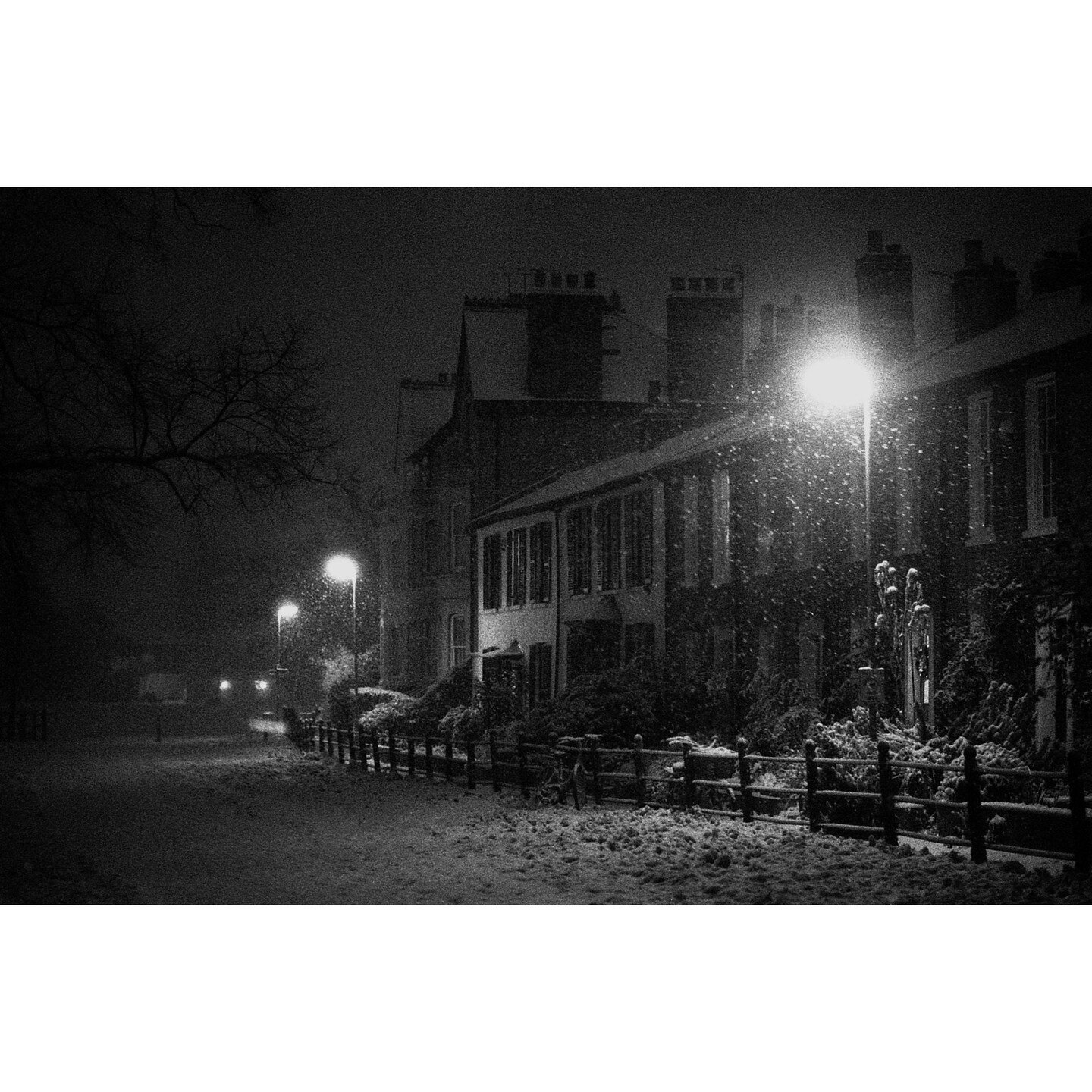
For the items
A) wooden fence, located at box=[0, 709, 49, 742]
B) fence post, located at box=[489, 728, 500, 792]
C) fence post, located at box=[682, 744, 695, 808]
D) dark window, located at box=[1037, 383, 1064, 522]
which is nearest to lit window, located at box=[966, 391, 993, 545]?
dark window, located at box=[1037, 383, 1064, 522]

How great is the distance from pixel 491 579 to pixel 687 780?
16.5 feet

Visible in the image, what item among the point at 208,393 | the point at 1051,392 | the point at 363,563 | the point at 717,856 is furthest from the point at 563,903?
the point at 363,563

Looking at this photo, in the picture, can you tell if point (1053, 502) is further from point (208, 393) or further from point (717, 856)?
point (208, 393)

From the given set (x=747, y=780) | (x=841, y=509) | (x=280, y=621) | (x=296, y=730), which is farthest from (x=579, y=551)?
(x=280, y=621)

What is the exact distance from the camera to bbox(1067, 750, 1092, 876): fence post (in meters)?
9.45

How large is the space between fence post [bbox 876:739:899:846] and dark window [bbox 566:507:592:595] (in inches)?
232

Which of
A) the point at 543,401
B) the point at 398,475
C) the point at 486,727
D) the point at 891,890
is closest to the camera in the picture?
the point at 891,890

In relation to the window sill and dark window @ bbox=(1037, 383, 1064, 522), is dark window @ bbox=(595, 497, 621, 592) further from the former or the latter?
dark window @ bbox=(1037, 383, 1064, 522)

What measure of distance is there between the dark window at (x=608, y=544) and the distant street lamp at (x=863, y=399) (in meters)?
3.18

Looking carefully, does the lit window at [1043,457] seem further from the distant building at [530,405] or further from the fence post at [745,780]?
the fence post at [745,780]

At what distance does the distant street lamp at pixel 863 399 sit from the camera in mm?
12750

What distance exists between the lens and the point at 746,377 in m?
15.4

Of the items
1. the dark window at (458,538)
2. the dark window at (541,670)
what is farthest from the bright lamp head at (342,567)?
the dark window at (541,670)

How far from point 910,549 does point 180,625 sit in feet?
24.8
